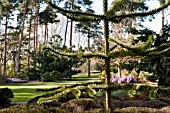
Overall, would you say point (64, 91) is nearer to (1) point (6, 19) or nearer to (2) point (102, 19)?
(2) point (102, 19)

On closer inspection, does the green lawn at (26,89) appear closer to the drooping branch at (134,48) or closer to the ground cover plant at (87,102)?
the ground cover plant at (87,102)

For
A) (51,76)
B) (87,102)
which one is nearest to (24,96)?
(87,102)

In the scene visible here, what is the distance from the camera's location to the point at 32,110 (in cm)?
743

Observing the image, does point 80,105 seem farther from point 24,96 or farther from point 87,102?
point 24,96

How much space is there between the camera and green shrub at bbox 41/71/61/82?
30641 millimetres

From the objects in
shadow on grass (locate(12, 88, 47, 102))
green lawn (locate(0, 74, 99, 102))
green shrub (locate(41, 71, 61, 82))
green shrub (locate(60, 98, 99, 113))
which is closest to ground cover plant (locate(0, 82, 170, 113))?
green shrub (locate(60, 98, 99, 113))

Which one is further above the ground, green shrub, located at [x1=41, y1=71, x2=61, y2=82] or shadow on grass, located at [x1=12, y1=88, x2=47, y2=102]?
green shrub, located at [x1=41, y1=71, x2=61, y2=82]

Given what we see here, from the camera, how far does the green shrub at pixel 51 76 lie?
30641 millimetres

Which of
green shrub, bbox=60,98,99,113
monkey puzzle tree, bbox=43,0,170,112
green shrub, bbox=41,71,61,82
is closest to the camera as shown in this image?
monkey puzzle tree, bbox=43,0,170,112

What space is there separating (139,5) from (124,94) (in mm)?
28337

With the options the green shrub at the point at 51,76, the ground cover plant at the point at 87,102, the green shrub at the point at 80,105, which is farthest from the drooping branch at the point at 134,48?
the green shrub at the point at 51,76

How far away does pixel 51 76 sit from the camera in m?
30.7

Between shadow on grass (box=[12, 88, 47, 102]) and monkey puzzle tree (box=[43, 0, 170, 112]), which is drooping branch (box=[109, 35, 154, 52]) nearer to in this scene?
monkey puzzle tree (box=[43, 0, 170, 112])

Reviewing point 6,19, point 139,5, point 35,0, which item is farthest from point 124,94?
point 6,19
